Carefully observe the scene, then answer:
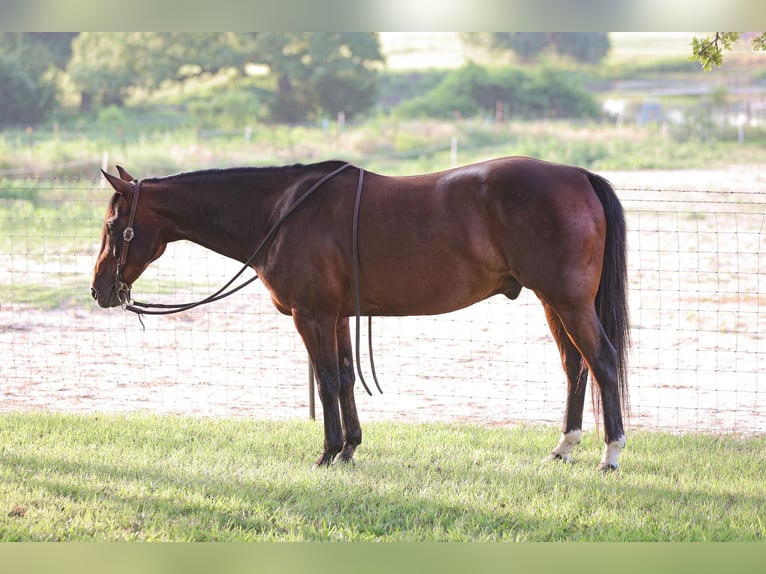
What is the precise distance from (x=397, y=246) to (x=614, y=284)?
1.20 metres

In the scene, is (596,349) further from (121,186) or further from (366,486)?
(121,186)

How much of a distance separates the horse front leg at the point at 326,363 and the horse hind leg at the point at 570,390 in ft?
4.05

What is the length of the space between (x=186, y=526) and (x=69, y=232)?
1019 centimetres

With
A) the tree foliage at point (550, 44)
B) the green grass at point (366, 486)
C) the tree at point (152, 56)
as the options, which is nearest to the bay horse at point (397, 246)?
the green grass at point (366, 486)

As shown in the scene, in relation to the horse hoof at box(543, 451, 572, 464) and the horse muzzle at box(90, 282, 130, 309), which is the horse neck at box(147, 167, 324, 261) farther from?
the horse hoof at box(543, 451, 572, 464)

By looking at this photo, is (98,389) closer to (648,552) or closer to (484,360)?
(484,360)

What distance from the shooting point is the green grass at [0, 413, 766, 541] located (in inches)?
165

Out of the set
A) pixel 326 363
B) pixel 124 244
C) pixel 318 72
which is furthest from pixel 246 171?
pixel 318 72

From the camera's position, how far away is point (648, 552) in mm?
3988

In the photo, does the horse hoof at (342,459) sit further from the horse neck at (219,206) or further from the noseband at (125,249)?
the noseband at (125,249)

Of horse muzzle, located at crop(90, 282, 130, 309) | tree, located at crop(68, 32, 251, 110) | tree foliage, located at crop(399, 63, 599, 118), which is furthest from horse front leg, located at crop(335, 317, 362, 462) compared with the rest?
tree, located at crop(68, 32, 251, 110)

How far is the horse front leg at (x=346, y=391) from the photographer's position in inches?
207

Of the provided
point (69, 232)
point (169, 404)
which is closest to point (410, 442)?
point (169, 404)

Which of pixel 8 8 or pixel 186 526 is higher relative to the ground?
pixel 8 8
